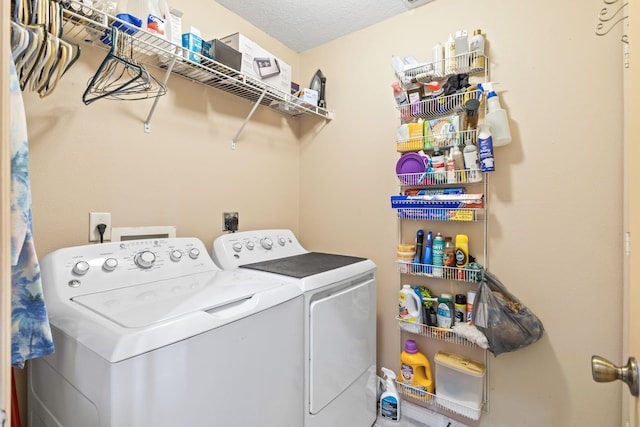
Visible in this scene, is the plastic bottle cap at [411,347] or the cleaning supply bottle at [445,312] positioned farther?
the plastic bottle cap at [411,347]

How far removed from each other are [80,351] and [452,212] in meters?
1.61

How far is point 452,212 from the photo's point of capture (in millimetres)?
1587

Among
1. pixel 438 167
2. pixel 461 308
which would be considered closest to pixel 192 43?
pixel 438 167

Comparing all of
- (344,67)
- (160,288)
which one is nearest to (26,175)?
(160,288)

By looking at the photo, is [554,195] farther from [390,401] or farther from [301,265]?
[390,401]

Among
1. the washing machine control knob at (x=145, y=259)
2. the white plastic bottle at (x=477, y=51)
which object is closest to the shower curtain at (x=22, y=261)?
the washing machine control knob at (x=145, y=259)

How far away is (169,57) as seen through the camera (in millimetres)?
1405

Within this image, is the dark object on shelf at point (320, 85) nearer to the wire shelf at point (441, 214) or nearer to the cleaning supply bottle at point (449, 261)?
the wire shelf at point (441, 214)

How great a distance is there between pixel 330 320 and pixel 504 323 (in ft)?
2.75

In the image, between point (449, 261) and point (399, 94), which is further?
point (399, 94)

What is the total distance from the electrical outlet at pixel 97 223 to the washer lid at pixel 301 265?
637 millimetres

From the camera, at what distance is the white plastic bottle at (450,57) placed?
5.32 feet

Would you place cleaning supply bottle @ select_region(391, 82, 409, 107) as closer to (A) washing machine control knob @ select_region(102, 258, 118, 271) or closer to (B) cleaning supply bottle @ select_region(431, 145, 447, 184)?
(B) cleaning supply bottle @ select_region(431, 145, 447, 184)

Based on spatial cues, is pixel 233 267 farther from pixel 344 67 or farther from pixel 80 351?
pixel 344 67
